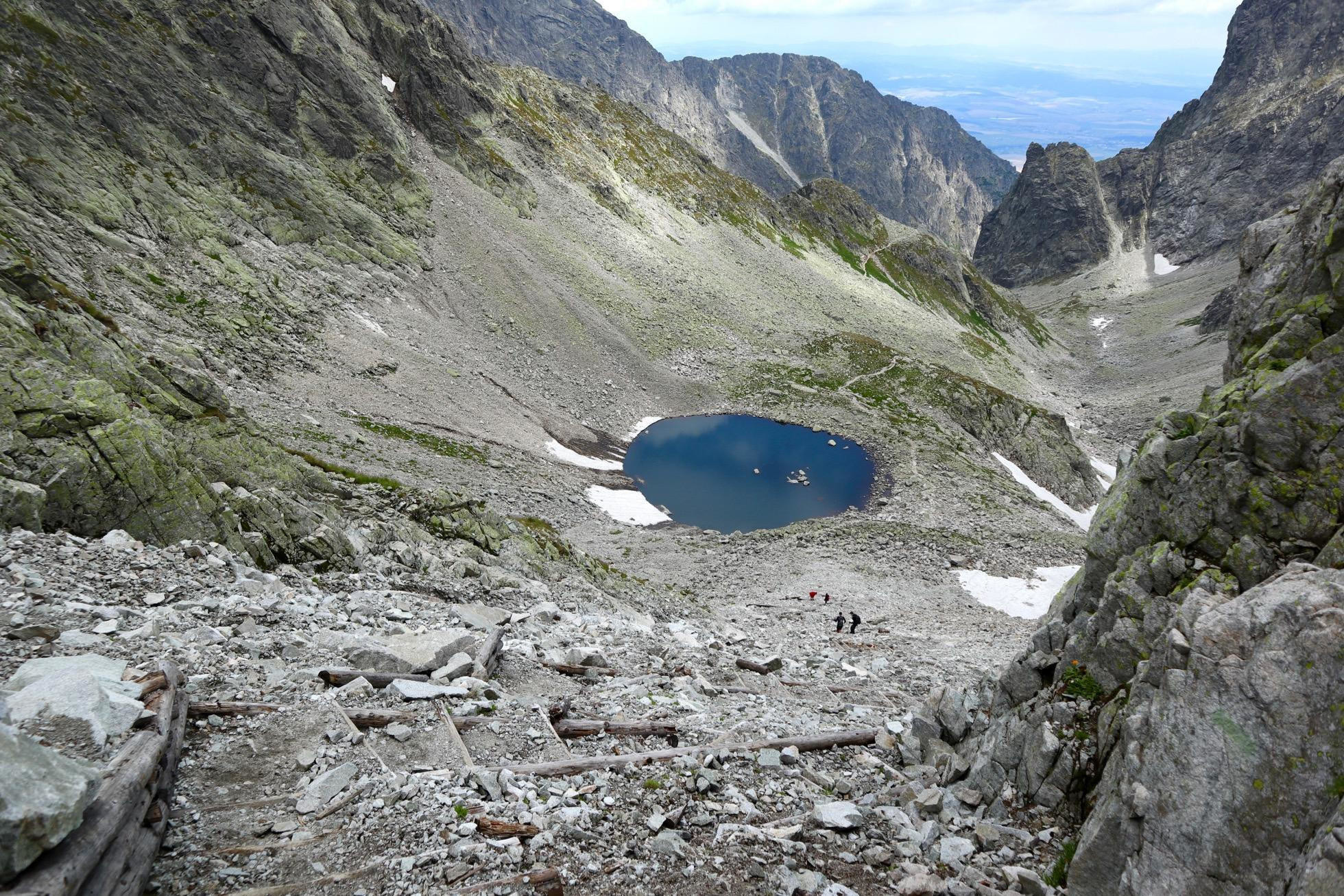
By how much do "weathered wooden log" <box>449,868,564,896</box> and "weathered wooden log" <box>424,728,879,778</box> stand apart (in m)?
2.08

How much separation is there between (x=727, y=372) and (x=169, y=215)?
55524mm

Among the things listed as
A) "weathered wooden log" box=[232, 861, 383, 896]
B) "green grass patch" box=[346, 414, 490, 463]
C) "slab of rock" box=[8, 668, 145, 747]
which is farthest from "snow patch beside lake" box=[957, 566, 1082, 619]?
"slab of rock" box=[8, 668, 145, 747]

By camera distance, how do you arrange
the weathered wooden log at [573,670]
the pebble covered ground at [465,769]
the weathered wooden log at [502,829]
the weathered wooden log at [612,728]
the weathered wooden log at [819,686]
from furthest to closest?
the weathered wooden log at [819,686] → the weathered wooden log at [573,670] → the weathered wooden log at [612,728] → the weathered wooden log at [502,829] → the pebble covered ground at [465,769]

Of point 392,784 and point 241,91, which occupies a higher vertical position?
point 241,91

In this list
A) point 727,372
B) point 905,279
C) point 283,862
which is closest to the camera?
point 283,862

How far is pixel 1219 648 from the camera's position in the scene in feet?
26.5

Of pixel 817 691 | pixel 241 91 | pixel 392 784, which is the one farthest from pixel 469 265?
pixel 392 784

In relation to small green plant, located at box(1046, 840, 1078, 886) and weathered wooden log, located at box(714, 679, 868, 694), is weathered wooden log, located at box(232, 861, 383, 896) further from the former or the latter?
weathered wooden log, located at box(714, 679, 868, 694)

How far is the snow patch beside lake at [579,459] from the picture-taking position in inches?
2178

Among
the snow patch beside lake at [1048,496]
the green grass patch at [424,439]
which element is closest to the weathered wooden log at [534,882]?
the green grass patch at [424,439]

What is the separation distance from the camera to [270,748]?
9.21 metres

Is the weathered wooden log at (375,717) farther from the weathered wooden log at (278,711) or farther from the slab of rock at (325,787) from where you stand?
the slab of rock at (325,787)

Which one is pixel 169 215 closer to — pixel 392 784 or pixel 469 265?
pixel 469 265

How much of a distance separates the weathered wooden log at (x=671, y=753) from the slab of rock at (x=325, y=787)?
1035 millimetres
